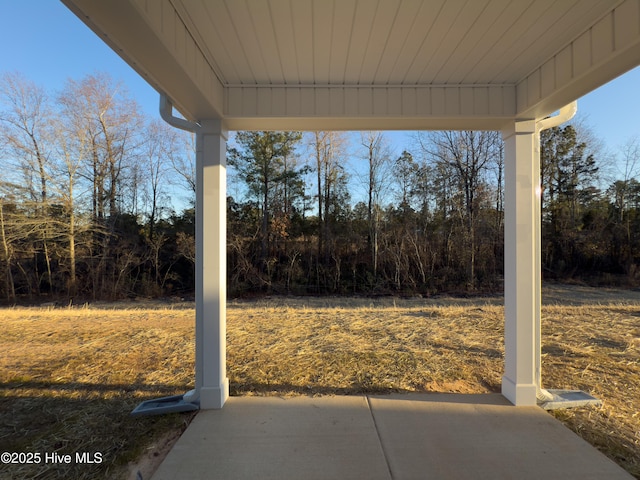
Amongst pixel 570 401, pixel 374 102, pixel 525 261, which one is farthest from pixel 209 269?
pixel 570 401

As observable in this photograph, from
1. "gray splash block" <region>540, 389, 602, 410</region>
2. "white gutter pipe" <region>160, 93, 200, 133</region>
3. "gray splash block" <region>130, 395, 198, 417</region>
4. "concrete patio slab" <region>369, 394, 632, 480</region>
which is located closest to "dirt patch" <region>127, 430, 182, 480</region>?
"gray splash block" <region>130, 395, 198, 417</region>

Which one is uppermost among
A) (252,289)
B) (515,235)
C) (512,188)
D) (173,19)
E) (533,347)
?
(173,19)

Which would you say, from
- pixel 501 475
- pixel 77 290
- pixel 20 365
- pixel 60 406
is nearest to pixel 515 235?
pixel 501 475

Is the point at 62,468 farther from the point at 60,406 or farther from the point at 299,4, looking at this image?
the point at 299,4

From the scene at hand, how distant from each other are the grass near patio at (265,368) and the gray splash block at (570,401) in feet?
0.23

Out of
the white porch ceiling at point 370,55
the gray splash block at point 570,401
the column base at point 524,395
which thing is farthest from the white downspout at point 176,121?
the gray splash block at point 570,401

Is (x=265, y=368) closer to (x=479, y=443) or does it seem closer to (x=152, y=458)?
(x=152, y=458)

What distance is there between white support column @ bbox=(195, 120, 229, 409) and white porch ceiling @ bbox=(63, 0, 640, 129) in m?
0.34

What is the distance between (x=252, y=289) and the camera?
13.7 metres

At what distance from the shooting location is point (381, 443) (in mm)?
2273

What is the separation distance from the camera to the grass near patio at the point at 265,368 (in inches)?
92.4

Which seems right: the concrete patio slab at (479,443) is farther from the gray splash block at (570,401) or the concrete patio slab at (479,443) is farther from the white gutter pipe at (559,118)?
the white gutter pipe at (559,118)

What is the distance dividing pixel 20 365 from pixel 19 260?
1276 centimetres

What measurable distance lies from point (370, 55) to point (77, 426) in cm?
350
